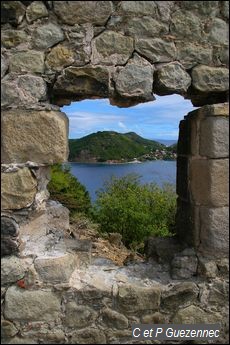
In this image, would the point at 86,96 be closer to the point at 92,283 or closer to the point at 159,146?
the point at 92,283

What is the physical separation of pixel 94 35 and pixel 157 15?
1.49ft

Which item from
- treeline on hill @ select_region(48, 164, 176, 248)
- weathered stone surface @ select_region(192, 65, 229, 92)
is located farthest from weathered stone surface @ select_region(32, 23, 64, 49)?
treeline on hill @ select_region(48, 164, 176, 248)

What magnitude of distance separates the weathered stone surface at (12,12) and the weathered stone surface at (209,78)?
4.03 feet

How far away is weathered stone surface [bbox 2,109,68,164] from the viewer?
2504 mm

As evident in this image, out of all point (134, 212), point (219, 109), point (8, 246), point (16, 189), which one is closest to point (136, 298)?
point (8, 246)

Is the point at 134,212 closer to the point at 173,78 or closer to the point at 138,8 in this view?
the point at 173,78

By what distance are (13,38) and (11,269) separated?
1.54 meters

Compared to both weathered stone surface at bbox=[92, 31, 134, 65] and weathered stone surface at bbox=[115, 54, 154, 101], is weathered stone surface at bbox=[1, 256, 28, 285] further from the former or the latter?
weathered stone surface at bbox=[92, 31, 134, 65]

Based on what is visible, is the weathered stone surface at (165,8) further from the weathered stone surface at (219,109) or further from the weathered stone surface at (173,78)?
the weathered stone surface at (219,109)

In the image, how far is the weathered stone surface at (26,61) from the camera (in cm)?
250

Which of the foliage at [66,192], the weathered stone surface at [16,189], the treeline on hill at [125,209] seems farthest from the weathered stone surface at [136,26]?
the foliage at [66,192]

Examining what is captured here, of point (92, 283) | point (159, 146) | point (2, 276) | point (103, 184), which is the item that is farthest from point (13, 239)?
point (159, 146)

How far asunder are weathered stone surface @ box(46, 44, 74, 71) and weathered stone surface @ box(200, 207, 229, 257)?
1378 millimetres

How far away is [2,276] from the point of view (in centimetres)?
252
